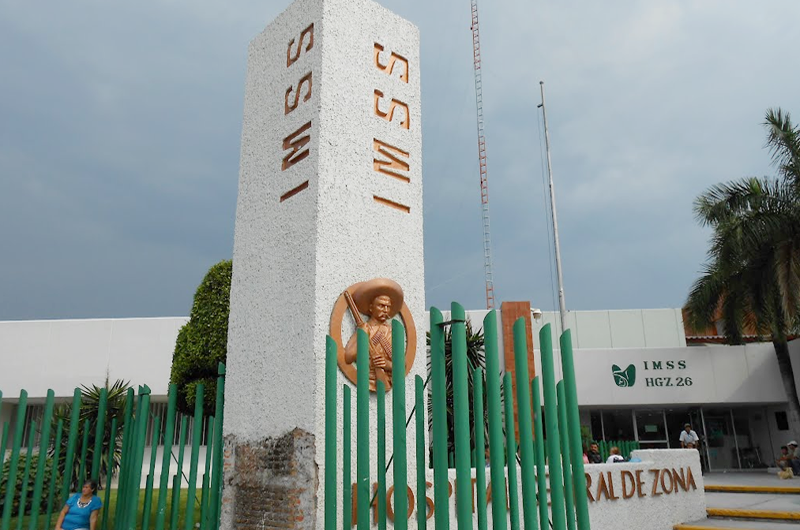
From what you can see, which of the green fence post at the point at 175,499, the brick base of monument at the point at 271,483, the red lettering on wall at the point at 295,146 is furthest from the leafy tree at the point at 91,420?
the red lettering on wall at the point at 295,146

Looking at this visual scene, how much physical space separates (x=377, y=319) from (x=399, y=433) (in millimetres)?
1436

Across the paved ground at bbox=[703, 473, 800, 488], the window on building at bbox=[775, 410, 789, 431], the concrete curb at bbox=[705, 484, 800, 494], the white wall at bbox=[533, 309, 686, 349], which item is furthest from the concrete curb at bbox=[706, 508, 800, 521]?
the white wall at bbox=[533, 309, 686, 349]

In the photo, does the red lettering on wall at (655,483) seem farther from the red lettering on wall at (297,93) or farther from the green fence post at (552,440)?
the red lettering on wall at (297,93)

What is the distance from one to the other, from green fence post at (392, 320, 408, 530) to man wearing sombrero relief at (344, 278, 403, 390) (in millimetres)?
1027

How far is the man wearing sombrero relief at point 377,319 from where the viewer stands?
501 centimetres

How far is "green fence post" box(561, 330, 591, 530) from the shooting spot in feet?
12.4

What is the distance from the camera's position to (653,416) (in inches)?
845

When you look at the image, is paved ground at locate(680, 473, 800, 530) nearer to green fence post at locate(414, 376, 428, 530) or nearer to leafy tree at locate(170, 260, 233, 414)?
green fence post at locate(414, 376, 428, 530)

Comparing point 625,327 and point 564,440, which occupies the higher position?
point 625,327

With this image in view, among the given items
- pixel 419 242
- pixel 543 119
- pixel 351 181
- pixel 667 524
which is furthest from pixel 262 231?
pixel 543 119

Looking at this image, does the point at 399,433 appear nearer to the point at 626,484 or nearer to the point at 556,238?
the point at 626,484

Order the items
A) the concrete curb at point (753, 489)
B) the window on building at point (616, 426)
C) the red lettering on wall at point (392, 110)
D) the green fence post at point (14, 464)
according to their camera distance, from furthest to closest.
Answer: the window on building at point (616, 426), the concrete curb at point (753, 489), the green fence post at point (14, 464), the red lettering on wall at point (392, 110)

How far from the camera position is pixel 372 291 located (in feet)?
17.0

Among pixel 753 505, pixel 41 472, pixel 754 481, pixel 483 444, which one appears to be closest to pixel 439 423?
pixel 483 444
